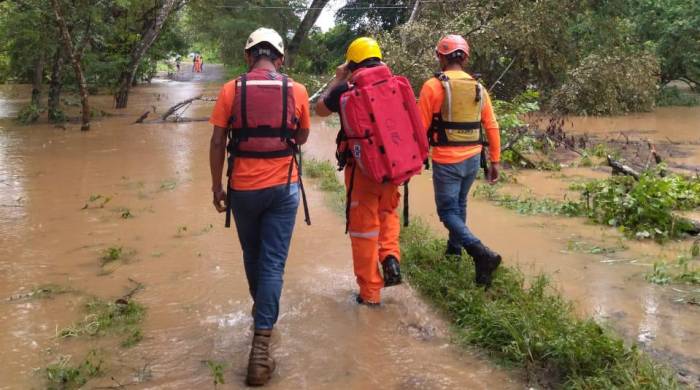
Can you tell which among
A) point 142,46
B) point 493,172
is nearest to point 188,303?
point 493,172

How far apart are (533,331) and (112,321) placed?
2632 millimetres

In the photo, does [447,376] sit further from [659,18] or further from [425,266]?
[659,18]

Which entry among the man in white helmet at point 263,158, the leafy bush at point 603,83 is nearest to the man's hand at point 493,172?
the man in white helmet at point 263,158

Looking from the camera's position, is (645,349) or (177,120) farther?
(177,120)

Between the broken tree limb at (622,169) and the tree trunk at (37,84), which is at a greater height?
the tree trunk at (37,84)

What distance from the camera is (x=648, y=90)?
16.3m

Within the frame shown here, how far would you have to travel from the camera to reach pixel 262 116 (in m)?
3.23

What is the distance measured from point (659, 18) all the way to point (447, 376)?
22.2 meters

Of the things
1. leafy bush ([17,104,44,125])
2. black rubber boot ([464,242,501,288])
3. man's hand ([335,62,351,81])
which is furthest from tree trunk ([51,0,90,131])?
black rubber boot ([464,242,501,288])

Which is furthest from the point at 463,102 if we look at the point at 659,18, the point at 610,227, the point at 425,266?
the point at 659,18

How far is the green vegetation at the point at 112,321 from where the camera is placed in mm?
3760

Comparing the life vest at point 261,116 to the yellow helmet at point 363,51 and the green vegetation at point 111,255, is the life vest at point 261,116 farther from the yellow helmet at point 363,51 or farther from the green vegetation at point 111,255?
the green vegetation at point 111,255

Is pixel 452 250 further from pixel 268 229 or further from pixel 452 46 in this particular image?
pixel 268 229

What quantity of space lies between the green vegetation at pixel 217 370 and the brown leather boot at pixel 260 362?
146 mm
